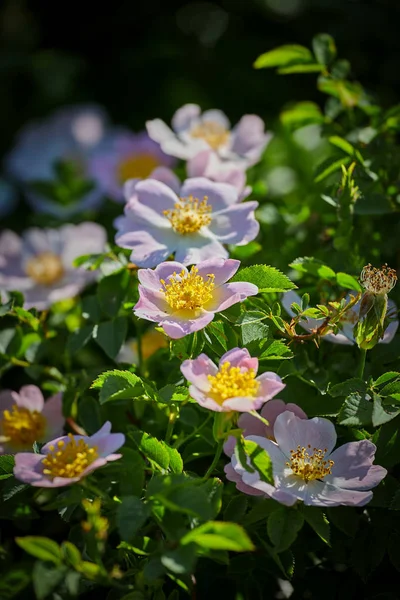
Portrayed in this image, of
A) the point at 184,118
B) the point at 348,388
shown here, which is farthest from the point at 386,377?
the point at 184,118

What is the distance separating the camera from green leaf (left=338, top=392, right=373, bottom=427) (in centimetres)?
66

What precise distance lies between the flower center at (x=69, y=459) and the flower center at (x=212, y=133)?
0.57 m

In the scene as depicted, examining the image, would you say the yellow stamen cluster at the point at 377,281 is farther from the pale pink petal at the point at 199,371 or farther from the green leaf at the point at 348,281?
the pale pink petal at the point at 199,371

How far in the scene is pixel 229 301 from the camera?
27.3 inches

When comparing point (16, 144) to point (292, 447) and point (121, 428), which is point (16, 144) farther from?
point (292, 447)

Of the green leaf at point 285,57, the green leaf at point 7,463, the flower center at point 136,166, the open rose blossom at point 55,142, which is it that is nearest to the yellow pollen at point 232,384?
the green leaf at point 7,463

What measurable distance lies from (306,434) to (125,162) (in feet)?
3.11

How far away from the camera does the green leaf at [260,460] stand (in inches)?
24.4

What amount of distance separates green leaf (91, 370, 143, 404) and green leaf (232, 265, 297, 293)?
0.16 metres

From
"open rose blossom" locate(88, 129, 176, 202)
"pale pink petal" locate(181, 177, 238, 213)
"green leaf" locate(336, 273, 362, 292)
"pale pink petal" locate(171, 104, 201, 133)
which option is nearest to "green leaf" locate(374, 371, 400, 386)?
"green leaf" locate(336, 273, 362, 292)

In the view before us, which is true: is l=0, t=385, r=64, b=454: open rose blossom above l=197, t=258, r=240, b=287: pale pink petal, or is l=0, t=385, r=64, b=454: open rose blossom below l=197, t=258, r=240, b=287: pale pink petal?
below

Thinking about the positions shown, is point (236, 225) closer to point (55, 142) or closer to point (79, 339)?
point (79, 339)

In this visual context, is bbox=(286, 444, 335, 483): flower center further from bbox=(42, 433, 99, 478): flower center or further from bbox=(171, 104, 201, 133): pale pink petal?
bbox=(171, 104, 201, 133): pale pink petal

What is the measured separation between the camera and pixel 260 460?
63 centimetres
